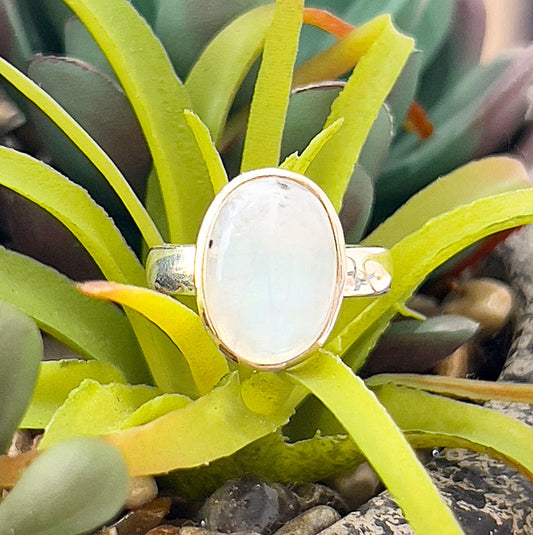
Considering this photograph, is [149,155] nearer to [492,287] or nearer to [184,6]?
[184,6]

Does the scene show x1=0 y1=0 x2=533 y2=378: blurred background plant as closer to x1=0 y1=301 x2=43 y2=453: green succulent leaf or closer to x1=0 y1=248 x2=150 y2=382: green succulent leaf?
x1=0 y1=248 x2=150 y2=382: green succulent leaf

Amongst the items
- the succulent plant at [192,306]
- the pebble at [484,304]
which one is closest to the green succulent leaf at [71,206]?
the succulent plant at [192,306]

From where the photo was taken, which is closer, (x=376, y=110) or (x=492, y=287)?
(x=376, y=110)

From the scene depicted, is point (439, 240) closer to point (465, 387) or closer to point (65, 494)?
point (465, 387)

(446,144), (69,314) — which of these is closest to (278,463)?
(69,314)

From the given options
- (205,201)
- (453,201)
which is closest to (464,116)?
(453,201)

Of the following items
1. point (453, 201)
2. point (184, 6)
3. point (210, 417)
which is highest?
point (184, 6)
